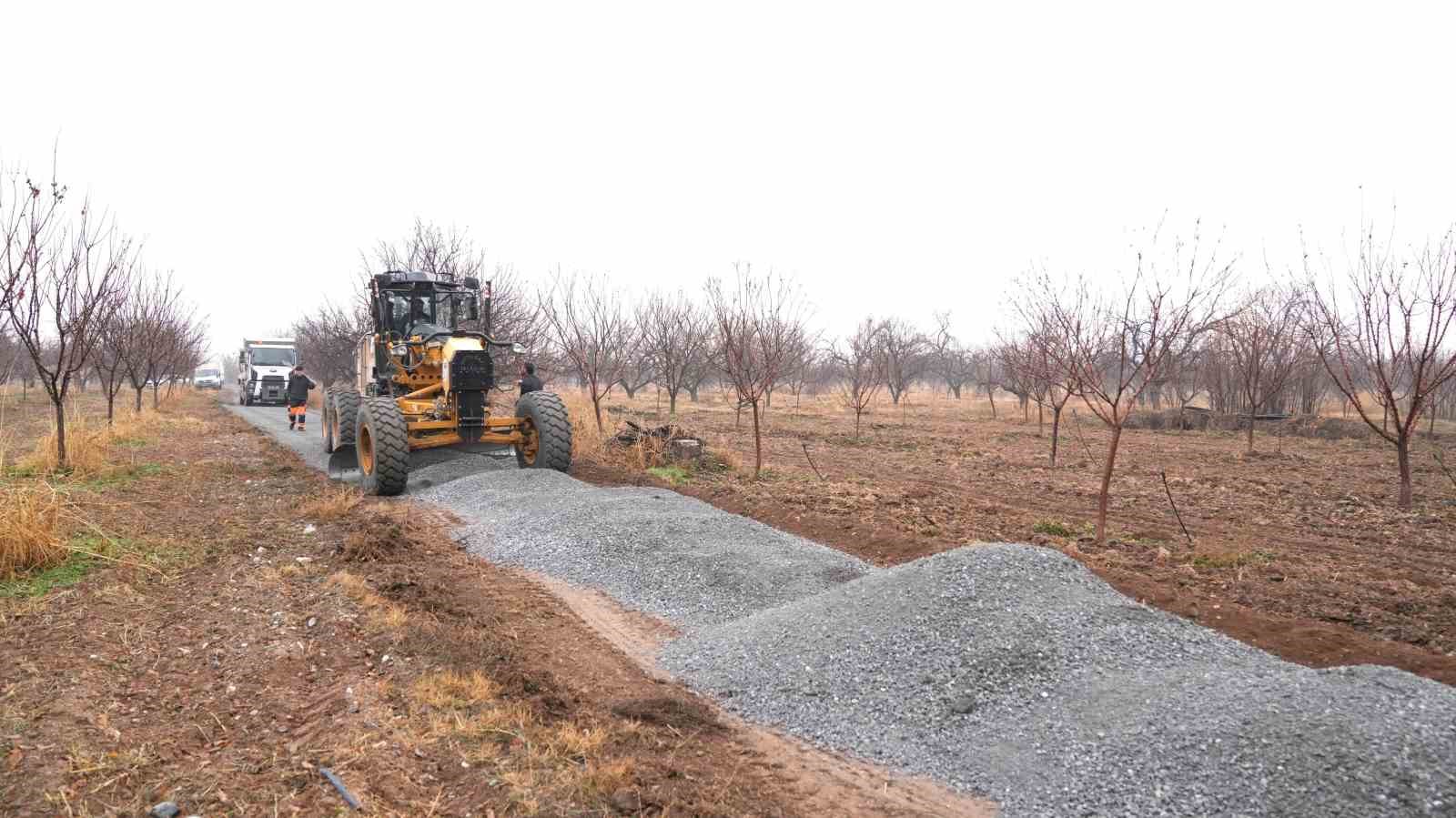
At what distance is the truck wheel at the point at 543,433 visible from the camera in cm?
1006

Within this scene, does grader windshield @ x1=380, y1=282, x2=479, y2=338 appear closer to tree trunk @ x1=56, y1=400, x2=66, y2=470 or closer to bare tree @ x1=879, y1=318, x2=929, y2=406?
tree trunk @ x1=56, y1=400, x2=66, y2=470

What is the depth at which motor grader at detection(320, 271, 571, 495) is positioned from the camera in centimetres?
932

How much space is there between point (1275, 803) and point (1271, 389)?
66.0 feet

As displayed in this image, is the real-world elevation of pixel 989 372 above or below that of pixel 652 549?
above

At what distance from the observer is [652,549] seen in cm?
681

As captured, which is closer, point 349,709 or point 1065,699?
point 349,709

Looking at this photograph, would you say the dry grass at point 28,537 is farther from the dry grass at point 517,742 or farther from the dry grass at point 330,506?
the dry grass at point 517,742

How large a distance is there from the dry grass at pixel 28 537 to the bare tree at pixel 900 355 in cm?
2417

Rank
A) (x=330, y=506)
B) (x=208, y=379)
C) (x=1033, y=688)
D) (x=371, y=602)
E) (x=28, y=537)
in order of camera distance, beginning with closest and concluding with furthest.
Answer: (x=1033, y=688), (x=371, y=602), (x=28, y=537), (x=330, y=506), (x=208, y=379)

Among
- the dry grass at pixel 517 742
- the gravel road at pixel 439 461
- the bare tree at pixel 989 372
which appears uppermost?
the bare tree at pixel 989 372

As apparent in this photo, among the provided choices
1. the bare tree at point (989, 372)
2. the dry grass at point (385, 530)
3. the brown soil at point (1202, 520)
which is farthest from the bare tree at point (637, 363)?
the dry grass at point (385, 530)

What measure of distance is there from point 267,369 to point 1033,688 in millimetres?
33235

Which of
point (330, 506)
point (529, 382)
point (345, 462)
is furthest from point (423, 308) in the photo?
point (330, 506)

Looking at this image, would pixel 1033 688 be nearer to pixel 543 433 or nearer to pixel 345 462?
pixel 543 433
